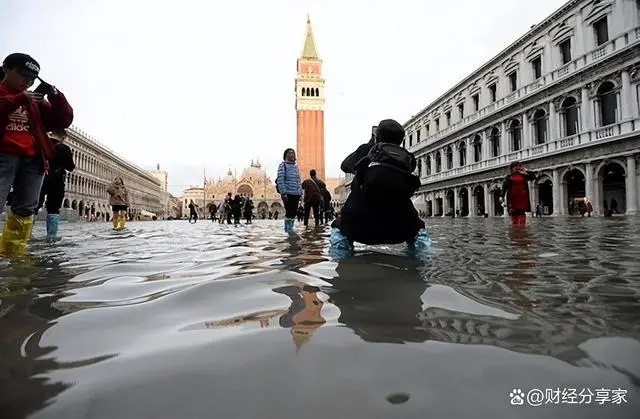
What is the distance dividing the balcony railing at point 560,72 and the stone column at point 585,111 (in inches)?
60.0

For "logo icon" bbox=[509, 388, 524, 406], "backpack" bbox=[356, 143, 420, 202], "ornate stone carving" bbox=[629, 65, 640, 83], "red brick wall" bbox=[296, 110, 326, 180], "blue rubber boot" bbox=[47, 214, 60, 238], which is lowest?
"logo icon" bbox=[509, 388, 524, 406]

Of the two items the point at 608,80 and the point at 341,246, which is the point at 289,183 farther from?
the point at 608,80

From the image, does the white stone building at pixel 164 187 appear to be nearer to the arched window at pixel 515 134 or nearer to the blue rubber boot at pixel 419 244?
the arched window at pixel 515 134

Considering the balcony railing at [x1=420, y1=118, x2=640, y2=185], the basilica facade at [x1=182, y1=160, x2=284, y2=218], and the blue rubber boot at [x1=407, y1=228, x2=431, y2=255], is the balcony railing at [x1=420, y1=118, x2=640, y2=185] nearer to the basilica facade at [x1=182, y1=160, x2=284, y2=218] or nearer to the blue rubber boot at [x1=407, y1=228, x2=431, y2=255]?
the blue rubber boot at [x1=407, y1=228, x2=431, y2=255]

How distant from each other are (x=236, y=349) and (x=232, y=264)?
215 centimetres

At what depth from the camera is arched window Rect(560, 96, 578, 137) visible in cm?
2372

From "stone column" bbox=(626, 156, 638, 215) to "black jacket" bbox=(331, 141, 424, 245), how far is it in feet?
69.6

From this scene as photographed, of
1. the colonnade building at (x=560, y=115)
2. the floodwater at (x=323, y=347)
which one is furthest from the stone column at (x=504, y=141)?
the floodwater at (x=323, y=347)

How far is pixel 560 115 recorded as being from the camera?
80.9 feet

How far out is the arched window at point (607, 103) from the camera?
21.2m

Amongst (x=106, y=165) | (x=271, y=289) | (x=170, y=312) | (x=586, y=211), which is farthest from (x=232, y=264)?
(x=106, y=165)

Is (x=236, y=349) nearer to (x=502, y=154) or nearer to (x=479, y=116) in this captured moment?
(x=502, y=154)

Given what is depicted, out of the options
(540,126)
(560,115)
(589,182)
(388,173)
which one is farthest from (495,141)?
(388,173)

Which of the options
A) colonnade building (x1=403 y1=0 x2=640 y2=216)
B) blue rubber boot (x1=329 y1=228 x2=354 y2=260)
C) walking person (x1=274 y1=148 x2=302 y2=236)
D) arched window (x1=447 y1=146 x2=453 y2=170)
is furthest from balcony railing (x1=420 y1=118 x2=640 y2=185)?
blue rubber boot (x1=329 y1=228 x2=354 y2=260)
